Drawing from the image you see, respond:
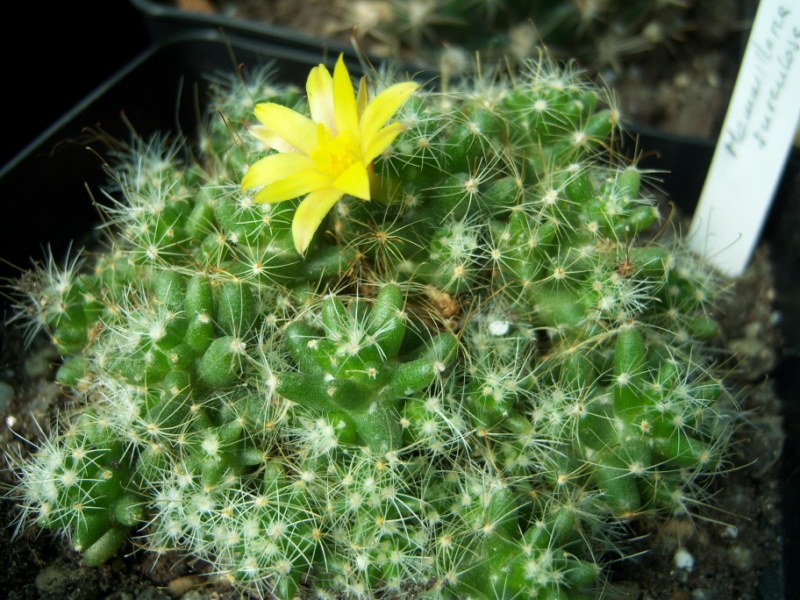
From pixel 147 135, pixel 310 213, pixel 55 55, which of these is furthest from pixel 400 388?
pixel 55 55

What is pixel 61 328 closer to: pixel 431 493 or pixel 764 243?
pixel 431 493

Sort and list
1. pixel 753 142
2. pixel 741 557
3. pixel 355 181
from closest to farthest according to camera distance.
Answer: pixel 355 181
pixel 741 557
pixel 753 142

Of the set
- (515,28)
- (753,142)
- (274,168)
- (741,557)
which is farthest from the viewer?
(515,28)

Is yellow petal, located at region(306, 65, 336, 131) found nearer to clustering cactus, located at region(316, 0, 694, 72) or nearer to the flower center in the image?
the flower center

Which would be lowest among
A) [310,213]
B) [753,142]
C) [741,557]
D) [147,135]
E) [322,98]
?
[741,557]

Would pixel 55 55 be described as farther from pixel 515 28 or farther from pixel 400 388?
pixel 400 388

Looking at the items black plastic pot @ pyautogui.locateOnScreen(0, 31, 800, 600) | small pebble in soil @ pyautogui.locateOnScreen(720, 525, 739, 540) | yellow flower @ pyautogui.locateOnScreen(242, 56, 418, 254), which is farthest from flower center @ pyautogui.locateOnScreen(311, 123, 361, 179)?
small pebble in soil @ pyautogui.locateOnScreen(720, 525, 739, 540)

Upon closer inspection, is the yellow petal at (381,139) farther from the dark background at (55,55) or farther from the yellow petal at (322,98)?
the dark background at (55,55)

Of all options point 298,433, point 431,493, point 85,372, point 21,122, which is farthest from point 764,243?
point 21,122
